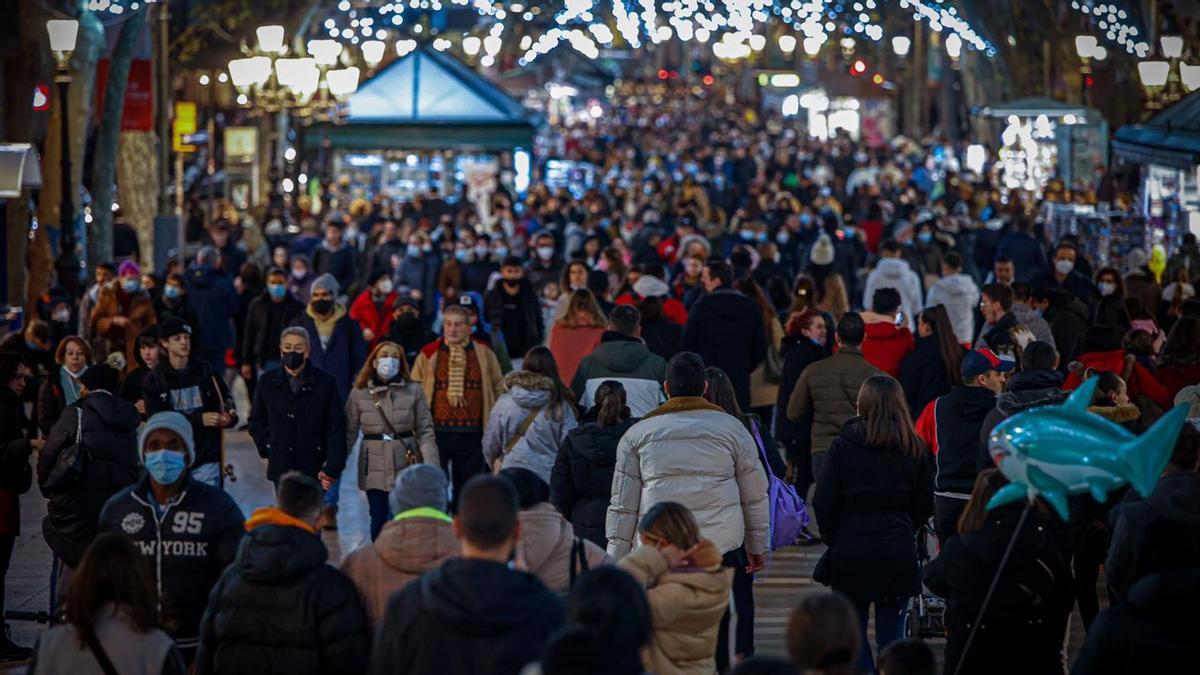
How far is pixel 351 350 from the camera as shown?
15406 millimetres

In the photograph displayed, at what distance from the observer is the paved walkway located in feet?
37.5

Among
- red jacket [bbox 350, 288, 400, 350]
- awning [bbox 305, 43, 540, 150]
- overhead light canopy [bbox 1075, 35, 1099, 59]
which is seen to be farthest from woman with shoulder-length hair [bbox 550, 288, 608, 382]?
awning [bbox 305, 43, 540, 150]

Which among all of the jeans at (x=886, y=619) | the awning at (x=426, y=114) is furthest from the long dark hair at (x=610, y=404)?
the awning at (x=426, y=114)

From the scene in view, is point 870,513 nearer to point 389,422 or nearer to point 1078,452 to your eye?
point 1078,452

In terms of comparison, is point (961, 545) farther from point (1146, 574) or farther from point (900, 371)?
point (900, 371)

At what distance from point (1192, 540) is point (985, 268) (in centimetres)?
1730

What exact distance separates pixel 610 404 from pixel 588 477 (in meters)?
0.35

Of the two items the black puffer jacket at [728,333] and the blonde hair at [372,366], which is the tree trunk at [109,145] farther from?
the blonde hair at [372,366]

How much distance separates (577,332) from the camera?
582 inches

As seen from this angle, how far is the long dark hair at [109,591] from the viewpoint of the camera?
22.5 feet

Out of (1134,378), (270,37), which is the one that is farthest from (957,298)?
(270,37)

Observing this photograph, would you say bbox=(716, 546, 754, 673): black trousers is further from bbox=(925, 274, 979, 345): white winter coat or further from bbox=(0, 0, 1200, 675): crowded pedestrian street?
bbox=(925, 274, 979, 345): white winter coat

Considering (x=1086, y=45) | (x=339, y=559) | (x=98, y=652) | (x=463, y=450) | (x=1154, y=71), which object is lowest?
(x=339, y=559)

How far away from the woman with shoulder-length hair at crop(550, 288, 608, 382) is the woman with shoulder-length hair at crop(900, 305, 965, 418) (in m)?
2.20
